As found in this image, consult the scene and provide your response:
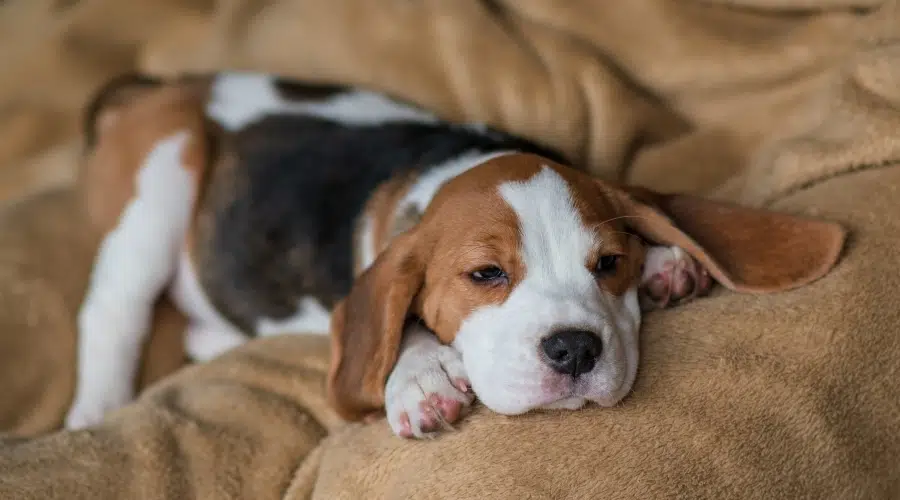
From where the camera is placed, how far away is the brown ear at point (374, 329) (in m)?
1.99

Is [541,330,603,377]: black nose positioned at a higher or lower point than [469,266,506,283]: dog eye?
lower

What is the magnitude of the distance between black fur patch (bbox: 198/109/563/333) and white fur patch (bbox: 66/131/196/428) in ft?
0.39

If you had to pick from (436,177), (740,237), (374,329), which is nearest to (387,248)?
Answer: (374,329)

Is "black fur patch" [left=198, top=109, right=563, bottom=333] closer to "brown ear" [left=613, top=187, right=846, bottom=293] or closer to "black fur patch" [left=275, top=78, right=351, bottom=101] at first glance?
"black fur patch" [left=275, top=78, right=351, bottom=101]

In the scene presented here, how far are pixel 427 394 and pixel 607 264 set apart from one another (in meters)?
0.53

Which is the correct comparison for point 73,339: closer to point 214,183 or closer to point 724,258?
point 214,183

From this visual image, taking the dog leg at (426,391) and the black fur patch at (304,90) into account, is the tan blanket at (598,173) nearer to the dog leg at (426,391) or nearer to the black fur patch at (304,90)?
the dog leg at (426,391)

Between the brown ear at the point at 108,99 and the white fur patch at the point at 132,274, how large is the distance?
19.8 inches

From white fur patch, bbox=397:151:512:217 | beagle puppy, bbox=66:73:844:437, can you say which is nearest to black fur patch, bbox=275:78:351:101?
beagle puppy, bbox=66:73:844:437

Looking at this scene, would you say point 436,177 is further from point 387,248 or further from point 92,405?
point 92,405

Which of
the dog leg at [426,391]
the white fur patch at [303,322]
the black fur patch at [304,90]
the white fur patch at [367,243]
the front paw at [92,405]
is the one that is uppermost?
the black fur patch at [304,90]

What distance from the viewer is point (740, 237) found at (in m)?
2.11

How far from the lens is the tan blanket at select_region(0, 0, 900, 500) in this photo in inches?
66.9

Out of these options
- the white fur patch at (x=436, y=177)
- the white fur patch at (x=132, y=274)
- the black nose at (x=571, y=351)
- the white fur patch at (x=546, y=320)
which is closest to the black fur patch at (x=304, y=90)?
the white fur patch at (x=132, y=274)
